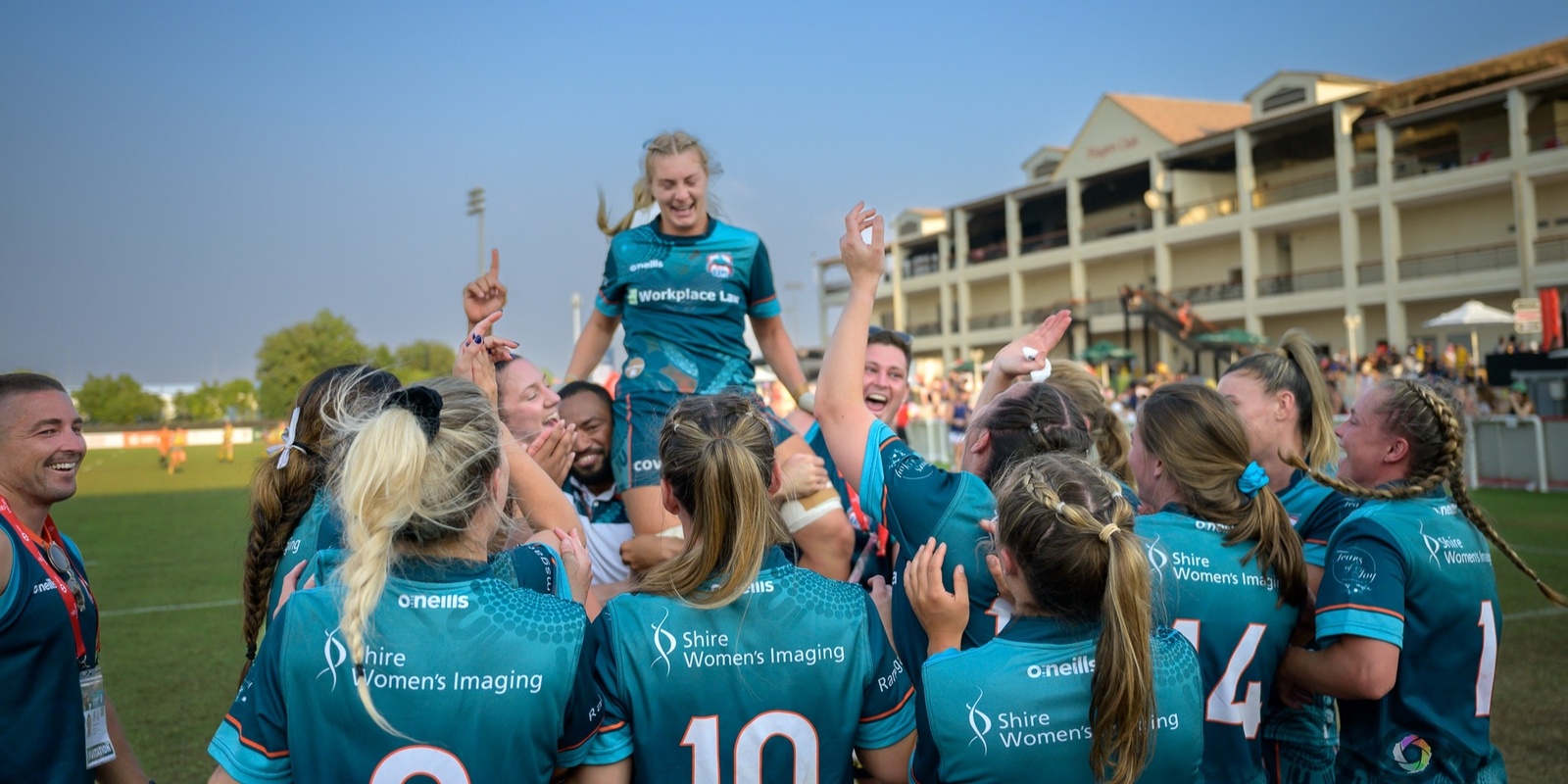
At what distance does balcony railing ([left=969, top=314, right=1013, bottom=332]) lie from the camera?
54.4 meters

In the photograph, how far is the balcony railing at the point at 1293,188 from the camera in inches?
1604

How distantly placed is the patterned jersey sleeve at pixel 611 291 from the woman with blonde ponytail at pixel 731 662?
8.02 feet

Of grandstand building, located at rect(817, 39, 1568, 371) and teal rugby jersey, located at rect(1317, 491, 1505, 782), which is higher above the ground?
grandstand building, located at rect(817, 39, 1568, 371)

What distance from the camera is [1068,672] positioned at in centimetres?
240

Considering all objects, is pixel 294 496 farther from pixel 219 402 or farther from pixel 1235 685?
pixel 219 402

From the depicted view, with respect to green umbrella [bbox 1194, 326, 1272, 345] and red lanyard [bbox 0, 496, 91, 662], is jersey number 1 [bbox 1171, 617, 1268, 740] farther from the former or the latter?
green umbrella [bbox 1194, 326, 1272, 345]

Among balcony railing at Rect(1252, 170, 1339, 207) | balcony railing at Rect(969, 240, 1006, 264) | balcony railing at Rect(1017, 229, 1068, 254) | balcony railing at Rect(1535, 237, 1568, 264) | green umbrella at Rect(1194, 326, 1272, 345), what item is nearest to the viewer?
balcony railing at Rect(1535, 237, 1568, 264)

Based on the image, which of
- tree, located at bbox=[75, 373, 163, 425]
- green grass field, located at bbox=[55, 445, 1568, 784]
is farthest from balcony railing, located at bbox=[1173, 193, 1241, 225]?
tree, located at bbox=[75, 373, 163, 425]

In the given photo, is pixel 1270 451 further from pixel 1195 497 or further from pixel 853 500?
pixel 853 500

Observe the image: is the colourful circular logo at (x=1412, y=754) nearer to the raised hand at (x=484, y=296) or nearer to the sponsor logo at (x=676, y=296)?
the sponsor logo at (x=676, y=296)

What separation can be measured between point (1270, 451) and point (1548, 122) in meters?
38.4

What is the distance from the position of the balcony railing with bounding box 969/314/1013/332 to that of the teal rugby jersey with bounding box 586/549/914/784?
173ft

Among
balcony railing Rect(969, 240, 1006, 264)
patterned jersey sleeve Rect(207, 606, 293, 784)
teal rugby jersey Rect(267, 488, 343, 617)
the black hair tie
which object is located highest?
balcony railing Rect(969, 240, 1006, 264)

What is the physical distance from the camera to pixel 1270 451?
13.6 ft
